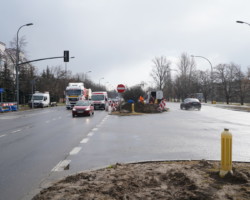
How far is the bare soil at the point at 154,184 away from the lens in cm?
423

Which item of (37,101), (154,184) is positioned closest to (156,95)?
(37,101)

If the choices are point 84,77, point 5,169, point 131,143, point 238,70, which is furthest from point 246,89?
point 84,77

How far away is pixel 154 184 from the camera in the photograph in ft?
15.8

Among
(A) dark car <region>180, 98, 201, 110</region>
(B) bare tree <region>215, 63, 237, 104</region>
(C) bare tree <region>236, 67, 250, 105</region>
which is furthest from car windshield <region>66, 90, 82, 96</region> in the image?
(B) bare tree <region>215, 63, 237, 104</region>

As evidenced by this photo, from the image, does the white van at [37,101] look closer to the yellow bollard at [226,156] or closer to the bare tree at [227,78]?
the bare tree at [227,78]

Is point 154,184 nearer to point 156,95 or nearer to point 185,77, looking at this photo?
point 156,95

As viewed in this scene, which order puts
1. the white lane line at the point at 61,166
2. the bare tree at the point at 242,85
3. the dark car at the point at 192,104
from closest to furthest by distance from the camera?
the white lane line at the point at 61,166, the dark car at the point at 192,104, the bare tree at the point at 242,85

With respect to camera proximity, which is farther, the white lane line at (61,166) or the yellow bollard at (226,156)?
the white lane line at (61,166)

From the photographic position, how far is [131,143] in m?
10.1

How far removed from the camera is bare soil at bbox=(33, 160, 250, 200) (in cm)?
423

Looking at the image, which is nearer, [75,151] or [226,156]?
[226,156]

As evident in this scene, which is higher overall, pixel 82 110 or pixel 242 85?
pixel 242 85

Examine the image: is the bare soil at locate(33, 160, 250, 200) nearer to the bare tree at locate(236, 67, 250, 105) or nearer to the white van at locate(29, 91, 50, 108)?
the white van at locate(29, 91, 50, 108)

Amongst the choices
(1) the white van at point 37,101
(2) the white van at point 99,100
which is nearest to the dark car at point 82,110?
(2) the white van at point 99,100
